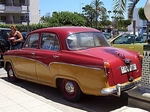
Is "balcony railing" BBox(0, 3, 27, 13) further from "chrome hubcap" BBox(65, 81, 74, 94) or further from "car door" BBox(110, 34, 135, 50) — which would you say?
"chrome hubcap" BBox(65, 81, 74, 94)

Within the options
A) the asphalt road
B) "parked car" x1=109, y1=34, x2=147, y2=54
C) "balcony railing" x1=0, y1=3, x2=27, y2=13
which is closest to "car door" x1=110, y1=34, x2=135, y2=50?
"parked car" x1=109, y1=34, x2=147, y2=54

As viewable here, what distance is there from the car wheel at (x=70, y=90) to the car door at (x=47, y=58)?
336mm

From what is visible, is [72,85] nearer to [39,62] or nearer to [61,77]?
[61,77]

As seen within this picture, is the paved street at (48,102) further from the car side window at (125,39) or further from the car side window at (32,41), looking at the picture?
the car side window at (125,39)

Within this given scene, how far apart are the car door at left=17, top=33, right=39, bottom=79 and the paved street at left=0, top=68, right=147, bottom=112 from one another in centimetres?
49

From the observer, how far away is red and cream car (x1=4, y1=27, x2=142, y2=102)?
183 inches

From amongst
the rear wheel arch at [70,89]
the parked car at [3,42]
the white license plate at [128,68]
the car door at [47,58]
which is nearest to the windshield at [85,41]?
the car door at [47,58]

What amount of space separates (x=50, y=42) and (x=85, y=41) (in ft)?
2.96

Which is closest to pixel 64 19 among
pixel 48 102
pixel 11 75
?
pixel 11 75

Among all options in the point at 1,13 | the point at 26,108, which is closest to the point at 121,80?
the point at 26,108

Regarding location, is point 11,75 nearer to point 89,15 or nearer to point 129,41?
point 129,41

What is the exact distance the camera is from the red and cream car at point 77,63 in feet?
15.2

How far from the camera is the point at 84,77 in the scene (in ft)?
15.7

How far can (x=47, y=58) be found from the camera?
563 cm
